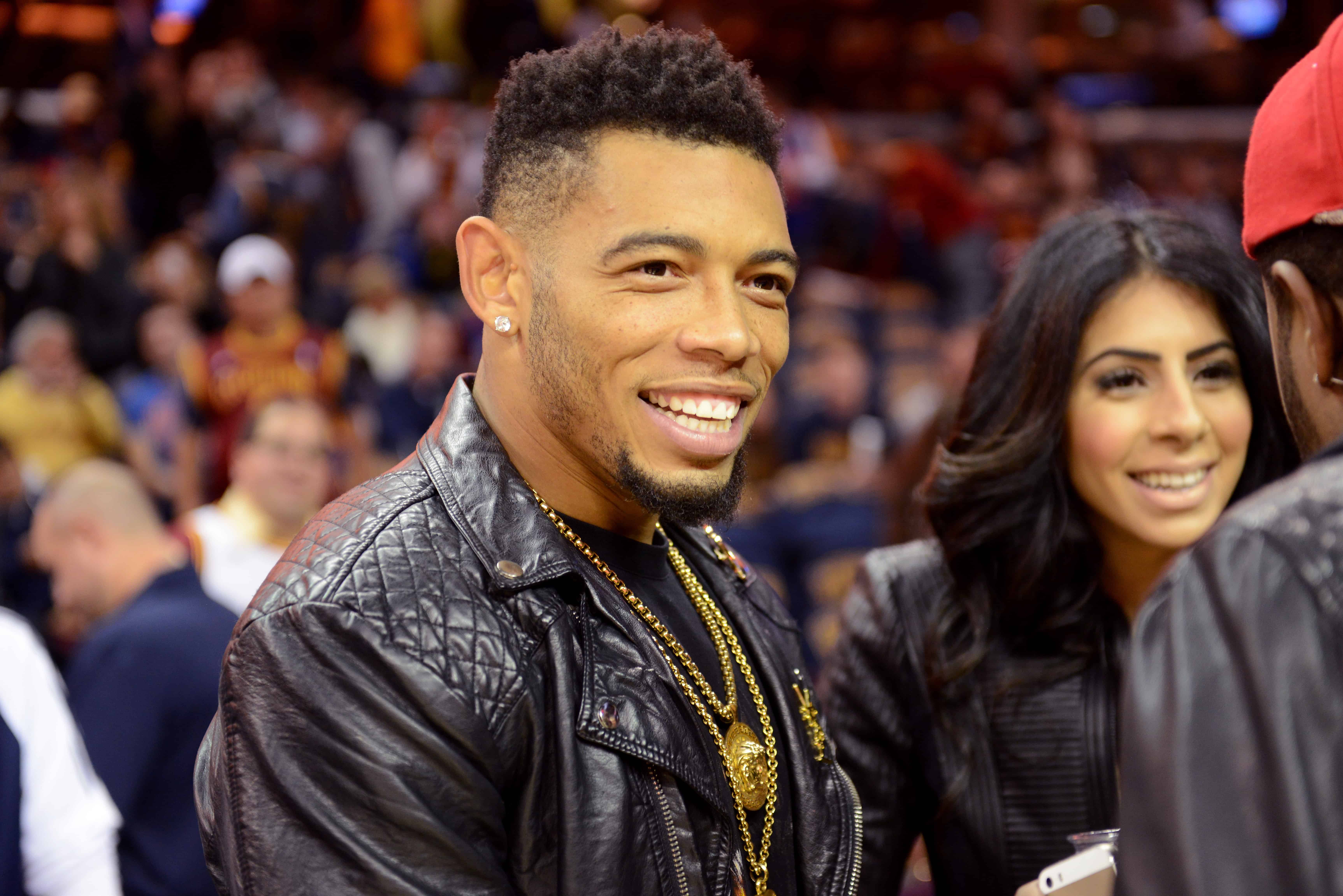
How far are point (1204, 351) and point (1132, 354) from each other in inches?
4.8

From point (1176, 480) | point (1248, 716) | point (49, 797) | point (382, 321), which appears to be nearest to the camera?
point (1248, 716)

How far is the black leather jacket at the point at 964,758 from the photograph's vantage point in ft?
7.70

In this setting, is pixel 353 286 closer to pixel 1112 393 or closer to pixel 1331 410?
pixel 1112 393

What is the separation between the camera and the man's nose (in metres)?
1.66

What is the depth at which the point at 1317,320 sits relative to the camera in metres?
1.34

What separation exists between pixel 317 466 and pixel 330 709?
3.84m

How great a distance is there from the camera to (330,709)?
57.4 inches

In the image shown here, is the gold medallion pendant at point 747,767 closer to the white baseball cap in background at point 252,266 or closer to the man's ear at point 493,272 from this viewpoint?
the man's ear at point 493,272

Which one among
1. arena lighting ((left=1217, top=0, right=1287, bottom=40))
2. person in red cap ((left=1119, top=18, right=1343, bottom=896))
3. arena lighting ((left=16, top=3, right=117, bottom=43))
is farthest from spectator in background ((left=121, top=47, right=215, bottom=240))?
arena lighting ((left=1217, top=0, right=1287, bottom=40))

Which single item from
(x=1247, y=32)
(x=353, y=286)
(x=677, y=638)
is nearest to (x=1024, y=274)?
(x=677, y=638)

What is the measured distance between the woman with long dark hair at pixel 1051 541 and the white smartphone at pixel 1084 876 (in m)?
0.81

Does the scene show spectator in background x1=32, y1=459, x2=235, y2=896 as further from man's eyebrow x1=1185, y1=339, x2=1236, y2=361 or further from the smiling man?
man's eyebrow x1=1185, y1=339, x2=1236, y2=361

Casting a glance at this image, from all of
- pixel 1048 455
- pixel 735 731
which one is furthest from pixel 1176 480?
pixel 735 731

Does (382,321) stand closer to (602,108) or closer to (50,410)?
(50,410)
